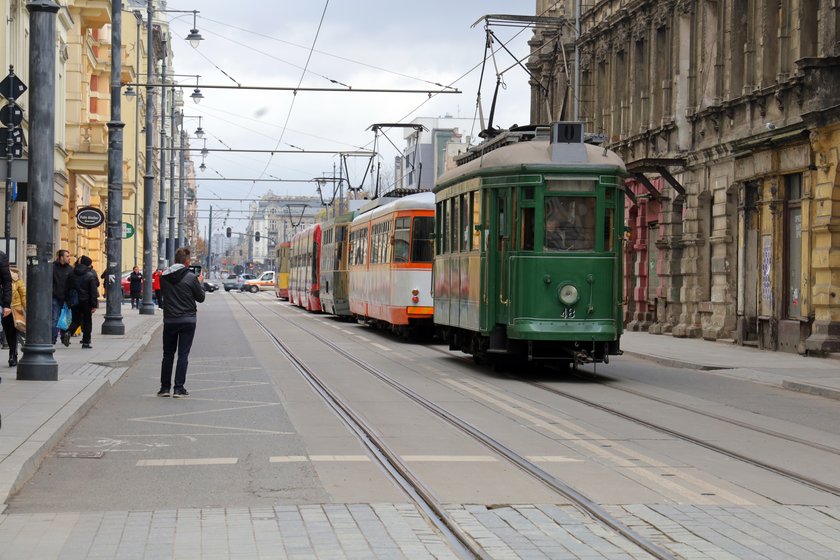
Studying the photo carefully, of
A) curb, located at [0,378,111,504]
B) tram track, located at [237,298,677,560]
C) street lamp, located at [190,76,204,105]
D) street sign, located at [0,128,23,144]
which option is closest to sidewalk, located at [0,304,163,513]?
curb, located at [0,378,111,504]

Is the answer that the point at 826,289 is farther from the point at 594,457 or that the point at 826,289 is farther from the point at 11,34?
the point at 11,34

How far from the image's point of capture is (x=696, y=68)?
3681 cm

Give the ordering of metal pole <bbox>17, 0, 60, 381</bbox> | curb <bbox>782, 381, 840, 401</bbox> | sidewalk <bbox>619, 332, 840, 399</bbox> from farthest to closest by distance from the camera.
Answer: sidewalk <bbox>619, 332, 840, 399</bbox>, curb <bbox>782, 381, 840, 401</bbox>, metal pole <bbox>17, 0, 60, 381</bbox>

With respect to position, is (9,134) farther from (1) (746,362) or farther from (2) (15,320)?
(1) (746,362)

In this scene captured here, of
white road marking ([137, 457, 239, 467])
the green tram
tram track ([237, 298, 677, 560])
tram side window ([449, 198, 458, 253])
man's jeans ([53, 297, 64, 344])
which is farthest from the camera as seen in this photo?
man's jeans ([53, 297, 64, 344])

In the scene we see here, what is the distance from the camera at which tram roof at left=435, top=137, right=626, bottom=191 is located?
20219 millimetres

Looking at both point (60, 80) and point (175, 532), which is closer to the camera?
point (175, 532)

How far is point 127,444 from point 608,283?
9640 mm

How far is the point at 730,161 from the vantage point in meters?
33.8

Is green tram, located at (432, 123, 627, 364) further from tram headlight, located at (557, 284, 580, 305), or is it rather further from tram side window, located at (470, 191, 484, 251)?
tram side window, located at (470, 191, 484, 251)

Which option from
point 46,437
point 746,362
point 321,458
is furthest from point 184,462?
point 746,362

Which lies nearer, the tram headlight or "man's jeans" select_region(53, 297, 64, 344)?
the tram headlight

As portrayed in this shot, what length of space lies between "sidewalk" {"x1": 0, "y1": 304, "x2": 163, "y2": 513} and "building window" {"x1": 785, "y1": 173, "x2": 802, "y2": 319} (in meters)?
13.5

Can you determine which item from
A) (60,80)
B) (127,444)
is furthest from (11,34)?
(127,444)
